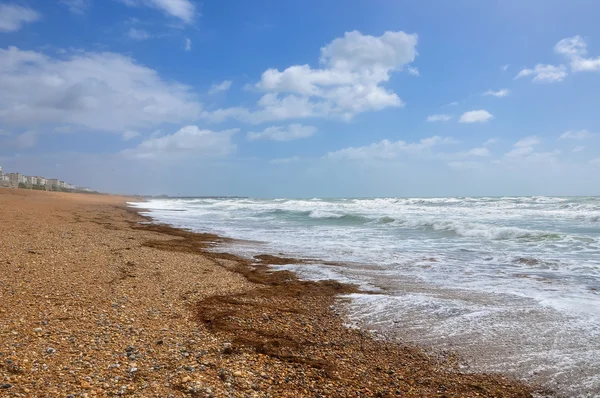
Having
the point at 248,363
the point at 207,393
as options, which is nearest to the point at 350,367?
the point at 248,363

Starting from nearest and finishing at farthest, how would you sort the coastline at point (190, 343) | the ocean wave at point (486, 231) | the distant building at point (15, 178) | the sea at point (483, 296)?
the coastline at point (190, 343), the sea at point (483, 296), the ocean wave at point (486, 231), the distant building at point (15, 178)

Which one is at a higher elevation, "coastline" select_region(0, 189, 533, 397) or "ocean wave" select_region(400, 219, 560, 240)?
"ocean wave" select_region(400, 219, 560, 240)

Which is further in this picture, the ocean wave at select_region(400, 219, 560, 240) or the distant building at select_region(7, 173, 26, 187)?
the distant building at select_region(7, 173, 26, 187)

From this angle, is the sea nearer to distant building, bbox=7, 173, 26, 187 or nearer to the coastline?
the coastline

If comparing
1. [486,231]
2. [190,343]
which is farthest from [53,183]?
[190,343]

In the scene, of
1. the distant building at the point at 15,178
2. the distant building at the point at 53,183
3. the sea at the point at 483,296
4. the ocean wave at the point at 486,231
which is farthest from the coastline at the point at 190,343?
the distant building at the point at 53,183

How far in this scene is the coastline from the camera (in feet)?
10.3

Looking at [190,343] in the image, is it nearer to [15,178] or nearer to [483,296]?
[483,296]

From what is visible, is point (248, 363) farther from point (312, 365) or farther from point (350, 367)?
point (350, 367)

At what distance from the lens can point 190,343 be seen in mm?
3953

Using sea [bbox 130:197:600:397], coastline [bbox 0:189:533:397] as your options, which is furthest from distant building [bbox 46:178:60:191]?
coastline [bbox 0:189:533:397]

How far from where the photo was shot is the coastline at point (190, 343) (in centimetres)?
312

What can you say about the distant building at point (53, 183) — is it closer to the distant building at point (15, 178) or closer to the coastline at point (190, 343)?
the distant building at point (15, 178)

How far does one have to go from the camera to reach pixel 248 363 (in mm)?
3607
